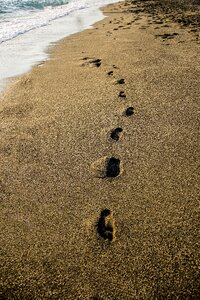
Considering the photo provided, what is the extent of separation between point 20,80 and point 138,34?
312cm

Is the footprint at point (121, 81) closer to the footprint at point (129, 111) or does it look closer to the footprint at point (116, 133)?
the footprint at point (129, 111)

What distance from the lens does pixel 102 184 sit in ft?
8.25

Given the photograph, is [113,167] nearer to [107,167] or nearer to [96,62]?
[107,167]

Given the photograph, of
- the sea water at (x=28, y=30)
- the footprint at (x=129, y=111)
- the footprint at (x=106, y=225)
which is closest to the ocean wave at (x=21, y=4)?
the sea water at (x=28, y=30)

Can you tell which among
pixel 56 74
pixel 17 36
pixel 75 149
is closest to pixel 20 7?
pixel 17 36

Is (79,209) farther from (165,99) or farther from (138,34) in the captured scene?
(138,34)

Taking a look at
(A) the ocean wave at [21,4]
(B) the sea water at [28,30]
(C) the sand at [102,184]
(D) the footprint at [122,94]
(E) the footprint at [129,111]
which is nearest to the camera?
(C) the sand at [102,184]

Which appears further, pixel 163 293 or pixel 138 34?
pixel 138 34

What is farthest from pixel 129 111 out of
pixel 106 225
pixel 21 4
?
pixel 21 4

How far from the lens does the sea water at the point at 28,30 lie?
18.4 feet

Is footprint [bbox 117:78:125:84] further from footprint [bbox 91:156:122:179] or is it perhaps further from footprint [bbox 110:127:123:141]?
footprint [bbox 91:156:122:179]

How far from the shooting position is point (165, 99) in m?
3.73

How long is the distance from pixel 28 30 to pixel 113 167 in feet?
22.8

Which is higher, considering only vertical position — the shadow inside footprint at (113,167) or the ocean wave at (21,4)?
the ocean wave at (21,4)
